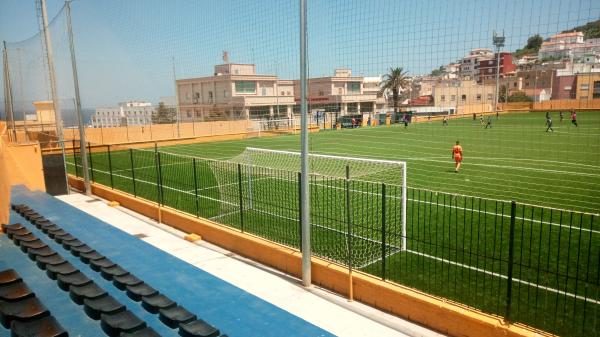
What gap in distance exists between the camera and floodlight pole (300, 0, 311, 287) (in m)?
7.57

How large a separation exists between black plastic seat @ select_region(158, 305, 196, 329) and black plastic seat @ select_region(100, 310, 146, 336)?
0.39m

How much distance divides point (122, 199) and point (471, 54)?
40.1ft

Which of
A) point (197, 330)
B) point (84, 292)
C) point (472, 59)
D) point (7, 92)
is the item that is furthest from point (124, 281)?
point (7, 92)

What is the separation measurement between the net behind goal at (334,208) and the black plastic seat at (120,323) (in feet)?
12.1

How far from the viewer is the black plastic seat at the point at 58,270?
21.9 feet

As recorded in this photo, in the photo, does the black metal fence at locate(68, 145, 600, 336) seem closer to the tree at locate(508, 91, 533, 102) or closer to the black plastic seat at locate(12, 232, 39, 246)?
the black plastic seat at locate(12, 232, 39, 246)

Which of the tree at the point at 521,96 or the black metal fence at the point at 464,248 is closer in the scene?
the black metal fence at the point at 464,248

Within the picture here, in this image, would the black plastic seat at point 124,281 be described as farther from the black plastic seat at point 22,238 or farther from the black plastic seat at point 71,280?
the black plastic seat at point 22,238

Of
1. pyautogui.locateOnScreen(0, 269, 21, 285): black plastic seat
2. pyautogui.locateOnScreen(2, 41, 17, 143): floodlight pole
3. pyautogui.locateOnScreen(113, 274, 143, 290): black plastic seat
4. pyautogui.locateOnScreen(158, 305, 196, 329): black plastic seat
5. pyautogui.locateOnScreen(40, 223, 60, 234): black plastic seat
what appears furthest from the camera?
pyautogui.locateOnScreen(2, 41, 17, 143): floodlight pole

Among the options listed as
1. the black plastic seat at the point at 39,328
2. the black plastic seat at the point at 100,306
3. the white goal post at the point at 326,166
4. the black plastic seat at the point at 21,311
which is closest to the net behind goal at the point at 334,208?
the white goal post at the point at 326,166

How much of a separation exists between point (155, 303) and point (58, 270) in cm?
209

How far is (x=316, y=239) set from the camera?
33.9 ft

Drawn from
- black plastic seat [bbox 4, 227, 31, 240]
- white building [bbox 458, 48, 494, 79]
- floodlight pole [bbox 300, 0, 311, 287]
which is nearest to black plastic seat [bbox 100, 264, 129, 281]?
black plastic seat [bbox 4, 227, 31, 240]

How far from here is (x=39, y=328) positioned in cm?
474
